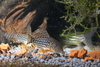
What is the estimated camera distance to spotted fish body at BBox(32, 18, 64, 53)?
153 centimetres

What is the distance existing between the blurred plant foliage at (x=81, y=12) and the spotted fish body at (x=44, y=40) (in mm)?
134

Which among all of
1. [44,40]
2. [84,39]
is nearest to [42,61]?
[44,40]

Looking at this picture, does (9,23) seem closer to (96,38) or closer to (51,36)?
(51,36)

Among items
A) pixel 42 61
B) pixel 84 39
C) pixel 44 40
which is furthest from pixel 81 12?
Result: pixel 42 61

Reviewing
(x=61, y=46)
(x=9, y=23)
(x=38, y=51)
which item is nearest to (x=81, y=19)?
(x=61, y=46)

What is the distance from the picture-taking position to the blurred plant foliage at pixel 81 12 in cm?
150

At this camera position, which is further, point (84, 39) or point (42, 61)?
point (84, 39)

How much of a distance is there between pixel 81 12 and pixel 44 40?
0.44 m

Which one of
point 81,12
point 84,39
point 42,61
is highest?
point 81,12

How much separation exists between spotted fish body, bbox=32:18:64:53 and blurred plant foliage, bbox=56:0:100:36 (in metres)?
0.13

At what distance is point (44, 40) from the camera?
Answer: 1535 mm

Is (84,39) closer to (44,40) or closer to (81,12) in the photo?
(81,12)

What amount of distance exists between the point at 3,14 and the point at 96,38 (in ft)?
3.17

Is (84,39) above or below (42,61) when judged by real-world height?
above
